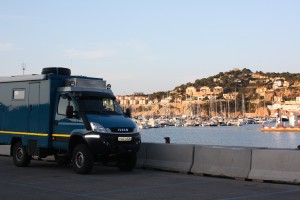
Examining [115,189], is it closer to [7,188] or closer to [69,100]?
[7,188]

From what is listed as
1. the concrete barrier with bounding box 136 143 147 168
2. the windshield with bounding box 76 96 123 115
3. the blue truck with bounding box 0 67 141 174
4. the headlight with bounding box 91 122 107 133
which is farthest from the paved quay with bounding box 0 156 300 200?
the windshield with bounding box 76 96 123 115

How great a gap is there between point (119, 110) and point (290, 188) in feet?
21.4

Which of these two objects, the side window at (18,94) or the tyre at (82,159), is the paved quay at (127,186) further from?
the side window at (18,94)

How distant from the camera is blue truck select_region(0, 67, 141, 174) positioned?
55.0 feet

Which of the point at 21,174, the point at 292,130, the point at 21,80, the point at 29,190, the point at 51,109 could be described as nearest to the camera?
the point at 29,190

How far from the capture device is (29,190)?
Answer: 1332 cm

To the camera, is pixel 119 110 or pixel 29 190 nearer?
pixel 29 190

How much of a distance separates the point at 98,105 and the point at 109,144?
1.74m

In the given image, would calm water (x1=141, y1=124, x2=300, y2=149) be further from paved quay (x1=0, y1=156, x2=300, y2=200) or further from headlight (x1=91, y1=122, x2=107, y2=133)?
headlight (x1=91, y1=122, x2=107, y2=133)

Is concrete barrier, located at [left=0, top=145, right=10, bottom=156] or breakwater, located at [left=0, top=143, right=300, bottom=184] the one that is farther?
concrete barrier, located at [left=0, top=145, right=10, bottom=156]

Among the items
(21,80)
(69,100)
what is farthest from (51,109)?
(21,80)

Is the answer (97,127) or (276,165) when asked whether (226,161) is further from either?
(97,127)

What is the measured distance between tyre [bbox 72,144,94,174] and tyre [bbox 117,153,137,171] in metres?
1.29

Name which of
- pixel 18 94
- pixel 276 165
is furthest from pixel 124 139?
pixel 18 94
